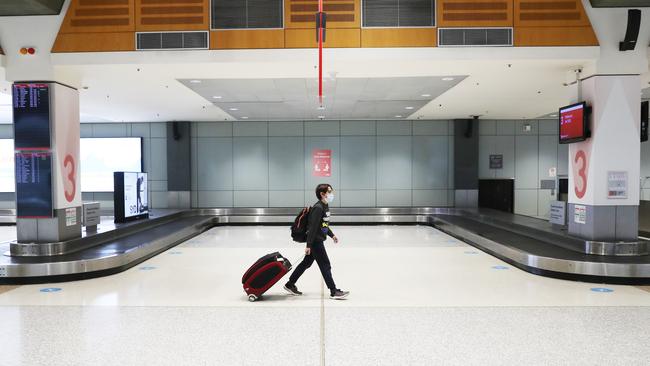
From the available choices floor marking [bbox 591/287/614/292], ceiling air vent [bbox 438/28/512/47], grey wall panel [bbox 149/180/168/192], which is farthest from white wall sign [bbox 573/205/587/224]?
grey wall panel [bbox 149/180/168/192]

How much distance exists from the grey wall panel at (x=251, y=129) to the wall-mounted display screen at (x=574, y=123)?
1160 cm

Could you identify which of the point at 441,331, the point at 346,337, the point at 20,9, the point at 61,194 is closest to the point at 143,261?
the point at 61,194

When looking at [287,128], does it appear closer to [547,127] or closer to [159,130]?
[159,130]

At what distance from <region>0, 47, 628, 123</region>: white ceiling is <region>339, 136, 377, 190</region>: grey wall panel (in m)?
1.63

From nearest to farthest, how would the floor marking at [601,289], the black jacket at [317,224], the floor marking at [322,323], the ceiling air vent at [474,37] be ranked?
the floor marking at [322,323] < the black jacket at [317,224] < the floor marking at [601,289] < the ceiling air vent at [474,37]

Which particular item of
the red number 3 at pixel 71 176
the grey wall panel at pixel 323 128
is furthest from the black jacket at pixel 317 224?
the grey wall panel at pixel 323 128

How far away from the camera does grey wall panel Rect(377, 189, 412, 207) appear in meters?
18.0

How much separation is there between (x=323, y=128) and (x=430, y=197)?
→ 5.07 m

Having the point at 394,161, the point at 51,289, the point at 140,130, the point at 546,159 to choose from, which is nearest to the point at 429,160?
the point at 394,161

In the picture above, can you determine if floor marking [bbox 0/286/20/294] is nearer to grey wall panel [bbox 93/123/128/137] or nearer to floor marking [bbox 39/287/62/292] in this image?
floor marking [bbox 39/287/62/292]

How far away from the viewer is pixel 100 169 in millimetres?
18141

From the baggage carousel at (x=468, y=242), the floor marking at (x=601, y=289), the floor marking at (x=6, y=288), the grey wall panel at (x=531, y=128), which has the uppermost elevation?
the grey wall panel at (x=531, y=128)

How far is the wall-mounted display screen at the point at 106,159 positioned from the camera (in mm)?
18094

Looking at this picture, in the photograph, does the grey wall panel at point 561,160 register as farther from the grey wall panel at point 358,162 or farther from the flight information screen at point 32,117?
the flight information screen at point 32,117
